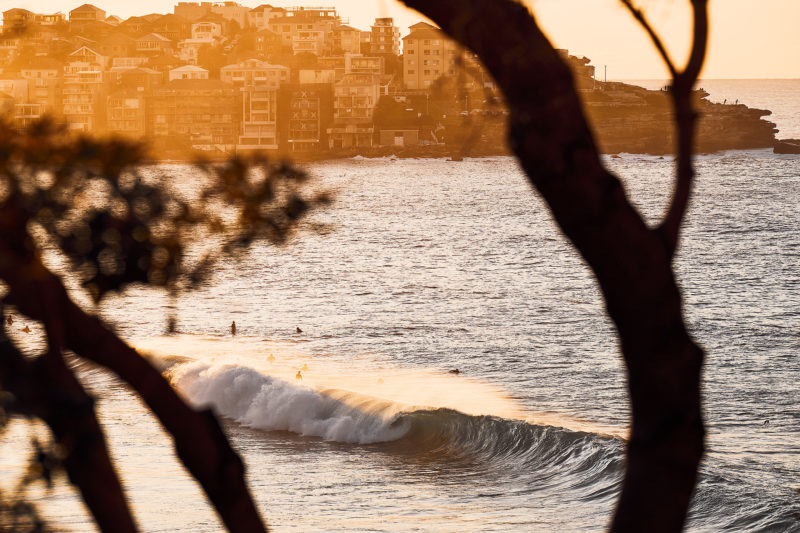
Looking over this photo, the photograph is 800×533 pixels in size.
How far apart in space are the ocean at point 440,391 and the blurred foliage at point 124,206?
29 centimetres

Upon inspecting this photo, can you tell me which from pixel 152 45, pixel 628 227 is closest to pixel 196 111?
pixel 152 45

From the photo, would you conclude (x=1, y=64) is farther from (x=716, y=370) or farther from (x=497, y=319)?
(x=497, y=319)

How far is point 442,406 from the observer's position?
18031 millimetres

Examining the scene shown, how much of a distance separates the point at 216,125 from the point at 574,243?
99.9m

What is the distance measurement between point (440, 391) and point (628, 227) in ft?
55.7

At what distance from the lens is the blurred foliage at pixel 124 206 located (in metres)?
3.52

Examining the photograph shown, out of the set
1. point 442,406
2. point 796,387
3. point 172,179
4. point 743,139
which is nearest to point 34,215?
point 172,179

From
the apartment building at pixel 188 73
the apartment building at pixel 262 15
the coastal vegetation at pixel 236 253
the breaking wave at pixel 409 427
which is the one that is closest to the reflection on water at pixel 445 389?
the breaking wave at pixel 409 427

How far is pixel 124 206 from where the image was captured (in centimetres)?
365

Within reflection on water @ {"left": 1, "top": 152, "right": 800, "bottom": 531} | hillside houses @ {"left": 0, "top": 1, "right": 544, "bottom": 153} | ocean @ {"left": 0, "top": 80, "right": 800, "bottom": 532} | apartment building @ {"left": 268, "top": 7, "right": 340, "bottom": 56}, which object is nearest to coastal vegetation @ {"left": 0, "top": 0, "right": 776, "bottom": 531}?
ocean @ {"left": 0, "top": 80, "right": 800, "bottom": 532}

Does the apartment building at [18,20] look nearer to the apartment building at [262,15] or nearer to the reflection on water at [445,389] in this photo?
the reflection on water at [445,389]

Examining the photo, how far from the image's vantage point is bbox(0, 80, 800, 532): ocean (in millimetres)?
12570

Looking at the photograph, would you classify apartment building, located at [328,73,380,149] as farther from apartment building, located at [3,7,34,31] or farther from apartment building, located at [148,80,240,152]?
apartment building, located at [3,7,34,31]

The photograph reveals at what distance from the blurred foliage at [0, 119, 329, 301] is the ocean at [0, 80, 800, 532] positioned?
29cm
